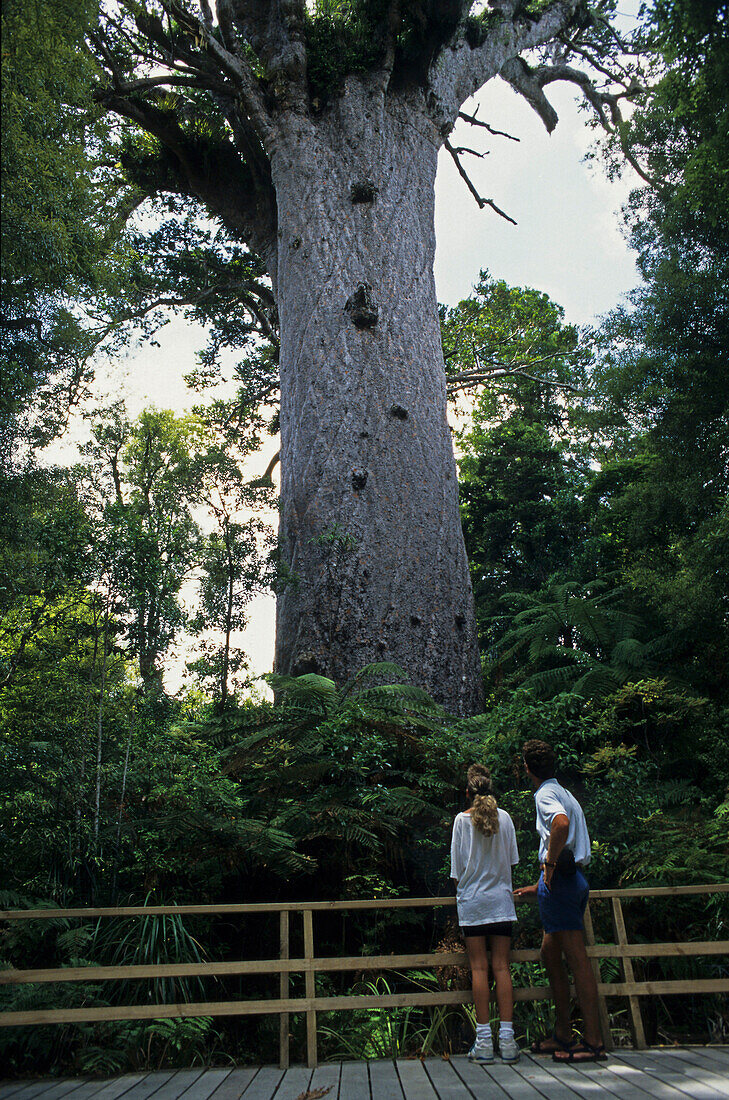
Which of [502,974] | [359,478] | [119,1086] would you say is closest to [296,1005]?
[119,1086]

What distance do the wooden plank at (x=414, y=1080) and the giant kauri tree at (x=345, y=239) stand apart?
2635mm

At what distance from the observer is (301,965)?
3.29 metres

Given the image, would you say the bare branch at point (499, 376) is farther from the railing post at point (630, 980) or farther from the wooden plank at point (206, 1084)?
the wooden plank at point (206, 1084)

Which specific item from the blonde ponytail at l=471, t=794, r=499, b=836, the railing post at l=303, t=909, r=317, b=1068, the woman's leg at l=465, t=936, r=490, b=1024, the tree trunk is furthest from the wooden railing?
the tree trunk

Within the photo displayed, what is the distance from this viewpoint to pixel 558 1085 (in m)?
2.70

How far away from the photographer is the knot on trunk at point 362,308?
6781 millimetres

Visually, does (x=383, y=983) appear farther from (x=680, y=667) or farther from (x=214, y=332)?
(x=214, y=332)

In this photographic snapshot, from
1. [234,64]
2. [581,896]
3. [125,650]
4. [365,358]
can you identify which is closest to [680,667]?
[581,896]

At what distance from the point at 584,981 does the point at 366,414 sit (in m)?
4.45

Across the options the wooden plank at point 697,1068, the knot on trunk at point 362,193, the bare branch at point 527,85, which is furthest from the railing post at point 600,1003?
the bare branch at point 527,85

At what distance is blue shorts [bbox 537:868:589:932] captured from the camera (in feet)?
10.5

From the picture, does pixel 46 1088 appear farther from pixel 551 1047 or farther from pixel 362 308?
pixel 362 308

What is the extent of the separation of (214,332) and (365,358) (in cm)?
614

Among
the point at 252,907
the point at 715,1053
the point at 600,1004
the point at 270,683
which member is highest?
the point at 270,683
